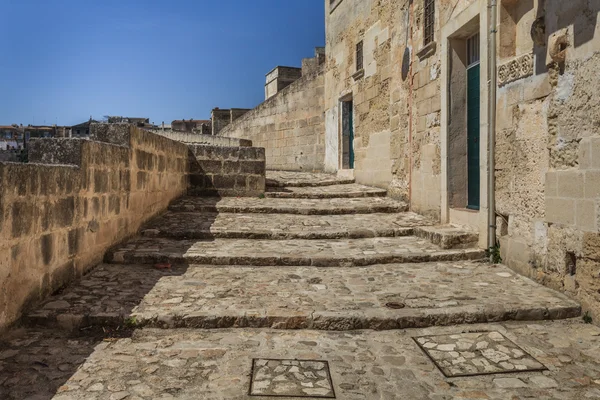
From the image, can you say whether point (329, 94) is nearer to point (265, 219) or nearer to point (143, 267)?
point (265, 219)

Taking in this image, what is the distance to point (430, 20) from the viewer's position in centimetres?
743

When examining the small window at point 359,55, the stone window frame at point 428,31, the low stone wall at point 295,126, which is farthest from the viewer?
the low stone wall at point 295,126

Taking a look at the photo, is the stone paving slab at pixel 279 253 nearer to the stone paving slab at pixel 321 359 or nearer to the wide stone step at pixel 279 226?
the wide stone step at pixel 279 226

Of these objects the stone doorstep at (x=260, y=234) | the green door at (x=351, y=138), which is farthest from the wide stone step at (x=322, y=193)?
the stone doorstep at (x=260, y=234)

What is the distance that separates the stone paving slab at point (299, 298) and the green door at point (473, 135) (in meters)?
1.60

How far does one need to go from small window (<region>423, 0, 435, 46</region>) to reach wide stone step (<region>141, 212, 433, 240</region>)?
2.89m

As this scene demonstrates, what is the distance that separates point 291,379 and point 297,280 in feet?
6.24

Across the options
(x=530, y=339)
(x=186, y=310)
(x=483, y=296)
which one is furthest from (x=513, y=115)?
(x=186, y=310)

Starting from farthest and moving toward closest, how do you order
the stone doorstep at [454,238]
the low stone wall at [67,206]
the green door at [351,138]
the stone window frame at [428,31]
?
the green door at [351,138] < the stone window frame at [428,31] < the stone doorstep at [454,238] < the low stone wall at [67,206]

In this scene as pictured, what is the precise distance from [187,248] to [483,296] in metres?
3.38

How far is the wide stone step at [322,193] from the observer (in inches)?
361

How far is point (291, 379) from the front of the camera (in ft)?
9.07

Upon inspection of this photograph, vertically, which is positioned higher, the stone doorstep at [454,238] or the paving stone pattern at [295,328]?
the stone doorstep at [454,238]

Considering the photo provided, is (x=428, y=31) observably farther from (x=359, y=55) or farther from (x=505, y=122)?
(x=359, y=55)
